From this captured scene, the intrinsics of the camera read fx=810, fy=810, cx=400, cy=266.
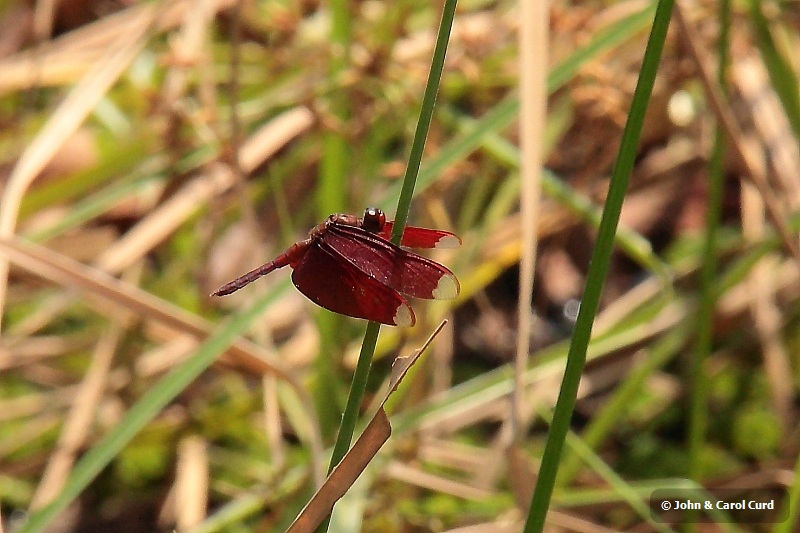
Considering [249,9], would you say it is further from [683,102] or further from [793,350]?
[793,350]

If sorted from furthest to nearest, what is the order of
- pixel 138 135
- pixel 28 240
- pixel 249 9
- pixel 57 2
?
pixel 57 2
pixel 249 9
pixel 138 135
pixel 28 240

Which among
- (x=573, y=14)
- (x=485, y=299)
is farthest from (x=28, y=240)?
(x=573, y=14)

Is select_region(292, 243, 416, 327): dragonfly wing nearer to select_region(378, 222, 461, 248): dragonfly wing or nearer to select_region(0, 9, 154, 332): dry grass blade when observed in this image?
select_region(378, 222, 461, 248): dragonfly wing

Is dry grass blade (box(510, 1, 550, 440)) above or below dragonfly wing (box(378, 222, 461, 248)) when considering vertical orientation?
above

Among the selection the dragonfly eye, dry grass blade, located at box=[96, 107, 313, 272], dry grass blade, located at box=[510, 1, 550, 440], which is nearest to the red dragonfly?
the dragonfly eye

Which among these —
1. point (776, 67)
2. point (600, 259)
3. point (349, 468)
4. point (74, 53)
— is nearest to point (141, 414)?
point (349, 468)

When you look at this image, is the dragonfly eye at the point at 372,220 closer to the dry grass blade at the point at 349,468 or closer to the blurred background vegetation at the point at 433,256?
the dry grass blade at the point at 349,468
